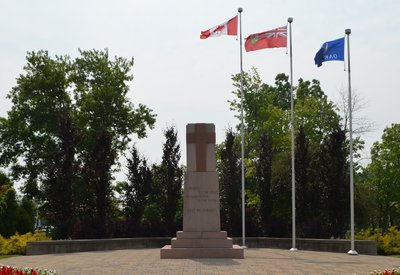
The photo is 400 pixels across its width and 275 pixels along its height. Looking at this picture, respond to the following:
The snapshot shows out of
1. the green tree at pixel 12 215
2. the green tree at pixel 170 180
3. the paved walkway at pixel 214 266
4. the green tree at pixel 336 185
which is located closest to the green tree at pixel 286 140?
the green tree at pixel 336 185

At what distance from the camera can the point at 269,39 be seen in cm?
2747

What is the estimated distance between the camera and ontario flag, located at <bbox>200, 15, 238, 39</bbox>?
2812cm

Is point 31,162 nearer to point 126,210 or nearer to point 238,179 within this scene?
point 126,210

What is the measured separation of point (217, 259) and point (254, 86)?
3205 centimetres

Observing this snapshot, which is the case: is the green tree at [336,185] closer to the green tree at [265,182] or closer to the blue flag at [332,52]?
the green tree at [265,182]

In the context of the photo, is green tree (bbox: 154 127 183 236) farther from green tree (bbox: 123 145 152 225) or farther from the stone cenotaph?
the stone cenotaph

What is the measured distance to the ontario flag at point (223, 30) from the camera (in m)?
28.1

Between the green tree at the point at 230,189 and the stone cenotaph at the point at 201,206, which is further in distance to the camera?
the green tree at the point at 230,189

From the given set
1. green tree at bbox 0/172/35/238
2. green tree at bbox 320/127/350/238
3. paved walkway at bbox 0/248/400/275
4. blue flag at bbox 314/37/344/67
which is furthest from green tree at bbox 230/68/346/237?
green tree at bbox 0/172/35/238

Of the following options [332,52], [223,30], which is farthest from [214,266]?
[223,30]

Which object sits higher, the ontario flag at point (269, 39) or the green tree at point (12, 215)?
the ontario flag at point (269, 39)

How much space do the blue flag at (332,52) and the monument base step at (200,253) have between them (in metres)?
9.68

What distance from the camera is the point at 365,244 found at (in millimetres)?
25891

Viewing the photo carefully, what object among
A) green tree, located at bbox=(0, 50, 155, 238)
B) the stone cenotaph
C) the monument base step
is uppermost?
green tree, located at bbox=(0, 50, 155, 238)
